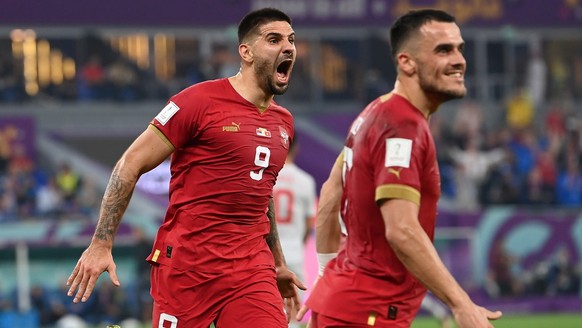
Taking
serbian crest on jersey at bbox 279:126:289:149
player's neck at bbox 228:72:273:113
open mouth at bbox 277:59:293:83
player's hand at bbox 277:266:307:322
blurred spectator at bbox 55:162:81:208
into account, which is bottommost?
blurred spectator at bbox 55:162:81:208

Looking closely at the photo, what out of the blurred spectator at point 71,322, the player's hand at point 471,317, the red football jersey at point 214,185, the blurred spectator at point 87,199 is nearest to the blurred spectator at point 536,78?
the blurred spectator at point 87,199

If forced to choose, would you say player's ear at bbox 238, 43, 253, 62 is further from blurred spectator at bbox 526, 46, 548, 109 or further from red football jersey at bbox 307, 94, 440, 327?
blurred spectator at bbox 526, 46, 548, 109

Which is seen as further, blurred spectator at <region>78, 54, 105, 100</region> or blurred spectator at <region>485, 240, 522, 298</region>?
blurred spectator at <region>78, 54, 105, 100</region>

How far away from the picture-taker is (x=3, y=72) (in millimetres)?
25953

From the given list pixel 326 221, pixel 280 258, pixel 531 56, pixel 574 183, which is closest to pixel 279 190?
pixel 280 258

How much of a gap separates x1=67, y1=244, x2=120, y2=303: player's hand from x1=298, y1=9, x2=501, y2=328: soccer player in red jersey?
115cm

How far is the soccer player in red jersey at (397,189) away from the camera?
5812mm

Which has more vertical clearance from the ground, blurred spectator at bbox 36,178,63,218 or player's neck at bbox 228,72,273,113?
player's neck at bbox 228,72,273,113

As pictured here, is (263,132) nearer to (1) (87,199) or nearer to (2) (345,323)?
(2) (345,323)

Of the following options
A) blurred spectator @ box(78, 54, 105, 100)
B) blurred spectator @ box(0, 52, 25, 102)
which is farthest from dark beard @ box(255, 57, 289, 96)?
blurred spectator @ box(78, 54, 105, 100)

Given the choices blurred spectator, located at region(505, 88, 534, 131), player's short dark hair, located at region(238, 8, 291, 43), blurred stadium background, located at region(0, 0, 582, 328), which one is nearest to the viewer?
player's short dark hair, located at region(238, 8, 291, 43)

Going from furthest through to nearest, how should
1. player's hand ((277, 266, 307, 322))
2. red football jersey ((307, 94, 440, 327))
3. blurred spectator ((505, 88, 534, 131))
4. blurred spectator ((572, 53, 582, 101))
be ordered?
blurred spectator ((572, 53, 582, 101)), blurred spectator ((505, 88, 534, 131)), player's hand ((277, 266, 307, 322)), red football jersey ((307, 94, 440, 327))

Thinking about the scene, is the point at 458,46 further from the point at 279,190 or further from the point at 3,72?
the point at 3,72

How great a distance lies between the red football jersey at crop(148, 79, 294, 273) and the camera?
717 cm
